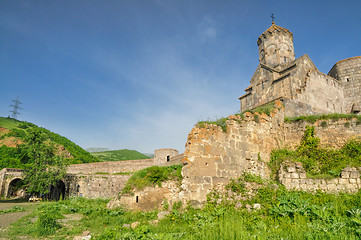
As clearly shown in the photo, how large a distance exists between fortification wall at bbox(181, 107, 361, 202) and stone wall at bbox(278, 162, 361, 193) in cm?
116

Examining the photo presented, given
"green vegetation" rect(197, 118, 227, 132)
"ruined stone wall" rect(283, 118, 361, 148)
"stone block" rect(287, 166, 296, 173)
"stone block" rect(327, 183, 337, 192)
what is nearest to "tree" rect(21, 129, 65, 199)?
"green vegetation" rect(197, 118, 227, 132)

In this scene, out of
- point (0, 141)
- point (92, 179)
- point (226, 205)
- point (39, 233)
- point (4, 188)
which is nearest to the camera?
point (39, 233)

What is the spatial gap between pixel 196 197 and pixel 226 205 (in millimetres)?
1088

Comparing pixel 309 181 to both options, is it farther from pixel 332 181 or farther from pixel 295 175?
pixel 332 181

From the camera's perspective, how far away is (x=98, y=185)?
19422 millimetres

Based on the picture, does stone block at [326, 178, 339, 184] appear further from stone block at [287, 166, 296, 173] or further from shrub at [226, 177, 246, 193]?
shrub at [226, 177, 246, 193]

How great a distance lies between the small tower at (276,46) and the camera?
18495mm

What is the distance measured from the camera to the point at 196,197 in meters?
7.44

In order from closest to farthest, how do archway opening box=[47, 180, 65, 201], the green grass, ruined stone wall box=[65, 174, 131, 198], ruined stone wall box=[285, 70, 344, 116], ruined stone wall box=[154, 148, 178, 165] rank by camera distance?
1. ruined stone wall box=[285, 70, 344, 116]
2. ruined stone wall box=[65, 174, 131, 198]
3. archway opening box=[47, 180, 65, 201]
4. ruined stone wall box=[154, 148, 178, 165]
5. the green grass

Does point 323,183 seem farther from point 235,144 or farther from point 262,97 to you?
point 262,97

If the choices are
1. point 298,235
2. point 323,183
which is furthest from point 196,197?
point 323,183

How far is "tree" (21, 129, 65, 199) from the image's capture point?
1811 cm

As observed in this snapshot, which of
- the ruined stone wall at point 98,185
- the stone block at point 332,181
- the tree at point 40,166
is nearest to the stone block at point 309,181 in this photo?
the stone block at point 332,181

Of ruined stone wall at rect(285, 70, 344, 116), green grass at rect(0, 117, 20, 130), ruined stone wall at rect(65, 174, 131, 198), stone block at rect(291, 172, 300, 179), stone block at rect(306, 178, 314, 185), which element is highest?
green grass at rect(0, 117, 20, 130)
